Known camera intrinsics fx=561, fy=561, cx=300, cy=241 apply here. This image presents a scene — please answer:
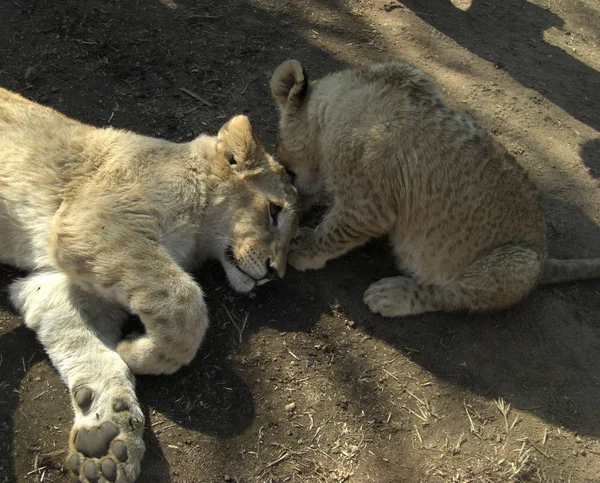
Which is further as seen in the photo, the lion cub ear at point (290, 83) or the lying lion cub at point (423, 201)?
the lion cub ear at point (290, 83)

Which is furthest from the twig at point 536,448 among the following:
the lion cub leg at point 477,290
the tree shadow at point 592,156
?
the tree shadow at point 592,156

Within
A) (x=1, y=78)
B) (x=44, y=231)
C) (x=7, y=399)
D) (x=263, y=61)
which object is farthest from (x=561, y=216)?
(x=1, y=78)

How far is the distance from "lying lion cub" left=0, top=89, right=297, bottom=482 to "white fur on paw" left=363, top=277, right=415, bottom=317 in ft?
2.45

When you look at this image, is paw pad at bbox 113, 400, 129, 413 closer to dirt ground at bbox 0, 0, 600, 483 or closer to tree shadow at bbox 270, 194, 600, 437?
dirt ground at bbox 0, 0, 600, 483

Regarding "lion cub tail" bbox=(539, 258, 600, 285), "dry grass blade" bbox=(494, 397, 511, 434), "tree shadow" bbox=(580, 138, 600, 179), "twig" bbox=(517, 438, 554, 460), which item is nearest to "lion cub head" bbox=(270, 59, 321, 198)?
"lion cub tail" bbox=(539, 258, 600, 285)

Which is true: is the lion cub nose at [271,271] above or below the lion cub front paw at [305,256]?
above

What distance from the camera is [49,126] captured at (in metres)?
4.01

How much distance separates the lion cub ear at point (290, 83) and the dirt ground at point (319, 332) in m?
0.74

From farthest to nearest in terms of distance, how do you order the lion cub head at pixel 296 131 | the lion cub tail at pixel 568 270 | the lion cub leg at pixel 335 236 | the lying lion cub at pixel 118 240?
1. the lion cub head at pixel 296 131
2. the lion cub tail at pixel 568 270
3. the lion cub leg at pixel 335 236
4. the lying lion cub at pixel 118 240

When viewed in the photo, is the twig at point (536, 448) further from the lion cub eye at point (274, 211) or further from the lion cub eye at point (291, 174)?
the lion cub eye at point (291, 174)

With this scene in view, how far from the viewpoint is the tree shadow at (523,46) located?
678cm

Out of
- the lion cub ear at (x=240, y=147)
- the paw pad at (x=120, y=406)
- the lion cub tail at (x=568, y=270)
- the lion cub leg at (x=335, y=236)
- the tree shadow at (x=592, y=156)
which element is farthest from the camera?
the tree shadow at (x=592, y=156)

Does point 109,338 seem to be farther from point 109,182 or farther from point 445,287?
point 445,287

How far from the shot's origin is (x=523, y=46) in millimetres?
7434
